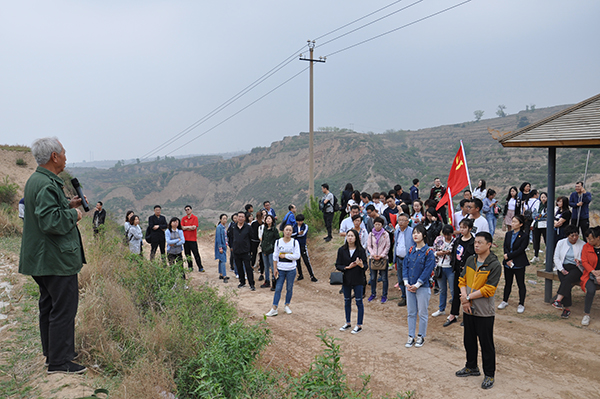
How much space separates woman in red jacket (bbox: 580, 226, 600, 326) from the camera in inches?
268

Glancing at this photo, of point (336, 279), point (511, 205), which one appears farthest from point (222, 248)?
point (511, 205)

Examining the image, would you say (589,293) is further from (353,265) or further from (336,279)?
(336,279)

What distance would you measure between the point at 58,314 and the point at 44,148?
1511 millimetres

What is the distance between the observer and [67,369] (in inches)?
144

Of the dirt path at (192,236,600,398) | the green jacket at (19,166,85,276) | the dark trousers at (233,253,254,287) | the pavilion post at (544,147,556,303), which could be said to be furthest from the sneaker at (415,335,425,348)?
the green jacket at (19,166,85,276)

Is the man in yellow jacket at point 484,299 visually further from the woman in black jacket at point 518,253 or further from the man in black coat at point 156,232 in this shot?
the man in black coat at point 156,232

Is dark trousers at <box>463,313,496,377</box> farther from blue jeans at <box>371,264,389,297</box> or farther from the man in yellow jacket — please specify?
blue jeans at <box>371,264,389,297</box>

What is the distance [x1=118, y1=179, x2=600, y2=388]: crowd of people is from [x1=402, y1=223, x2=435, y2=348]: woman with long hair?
16 millimetres

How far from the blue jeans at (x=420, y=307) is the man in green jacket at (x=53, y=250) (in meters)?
4.75

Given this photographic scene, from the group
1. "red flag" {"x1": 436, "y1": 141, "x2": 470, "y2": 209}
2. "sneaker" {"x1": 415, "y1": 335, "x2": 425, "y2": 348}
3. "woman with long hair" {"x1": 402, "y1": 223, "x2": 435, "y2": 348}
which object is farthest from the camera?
"red flag" {"x1": 436, "y1": 141, "x2": 470, "y2": 209}

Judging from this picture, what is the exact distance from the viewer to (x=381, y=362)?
586cm

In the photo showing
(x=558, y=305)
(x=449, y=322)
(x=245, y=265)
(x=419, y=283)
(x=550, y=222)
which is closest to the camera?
(x=419, y=283)

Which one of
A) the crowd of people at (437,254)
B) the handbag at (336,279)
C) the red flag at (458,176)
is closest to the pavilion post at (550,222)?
the crowd of people at (437,254)

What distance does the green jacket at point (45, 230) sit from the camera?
11.0 ft
